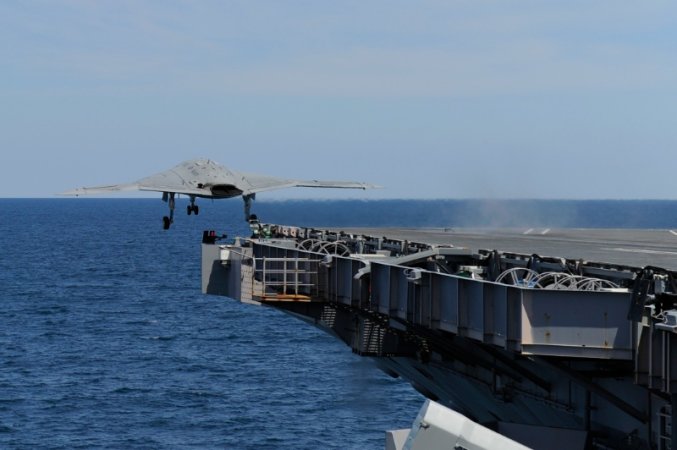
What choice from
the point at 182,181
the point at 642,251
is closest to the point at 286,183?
the point at 182,181

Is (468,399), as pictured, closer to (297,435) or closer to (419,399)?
(297,435)

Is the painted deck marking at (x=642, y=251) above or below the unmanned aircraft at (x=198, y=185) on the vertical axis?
below

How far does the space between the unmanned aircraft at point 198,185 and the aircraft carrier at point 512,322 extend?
1473 cm

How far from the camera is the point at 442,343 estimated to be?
2938 cm

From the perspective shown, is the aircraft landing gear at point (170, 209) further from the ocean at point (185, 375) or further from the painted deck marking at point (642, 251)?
the painted deck marking at point (642, 251)

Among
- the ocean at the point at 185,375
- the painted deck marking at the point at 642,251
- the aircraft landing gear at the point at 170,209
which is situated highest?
the aircraft landing gear at the point at 170,209

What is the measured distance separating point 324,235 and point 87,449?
15344 millimetres

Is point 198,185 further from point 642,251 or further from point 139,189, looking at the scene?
point 642,251

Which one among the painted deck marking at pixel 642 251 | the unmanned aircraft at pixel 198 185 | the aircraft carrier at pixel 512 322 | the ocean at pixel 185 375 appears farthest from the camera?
the unmanned aircraft at pixel 198 185

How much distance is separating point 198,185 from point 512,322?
128ft

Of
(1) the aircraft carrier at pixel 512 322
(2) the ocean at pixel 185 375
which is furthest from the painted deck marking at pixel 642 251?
(2) the ocean at pixel 185 375

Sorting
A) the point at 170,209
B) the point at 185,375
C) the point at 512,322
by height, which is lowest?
the point at 185,375

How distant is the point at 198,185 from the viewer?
2323 inches

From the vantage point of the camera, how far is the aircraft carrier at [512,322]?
21.1 metres
